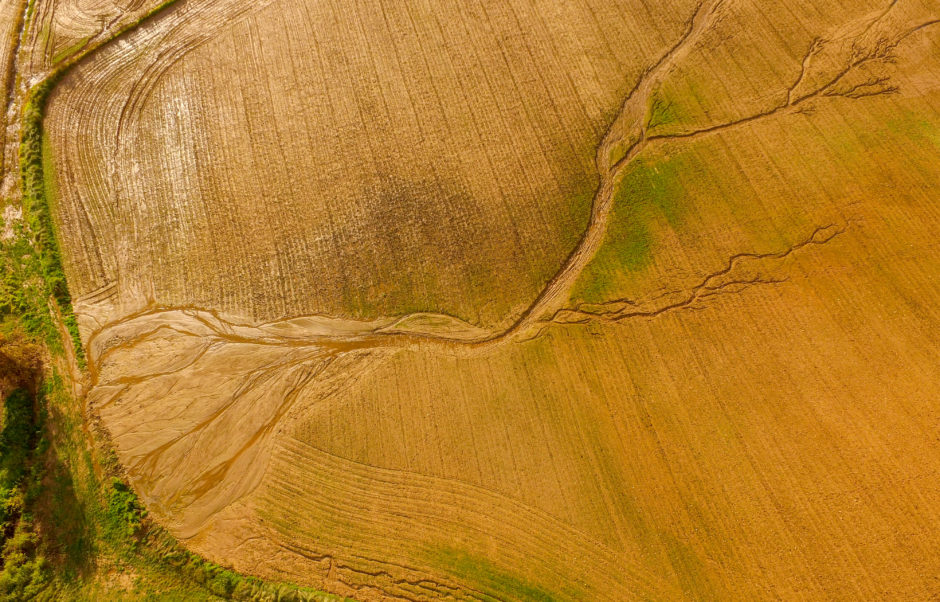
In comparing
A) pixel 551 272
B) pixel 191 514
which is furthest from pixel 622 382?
pixel 191 514

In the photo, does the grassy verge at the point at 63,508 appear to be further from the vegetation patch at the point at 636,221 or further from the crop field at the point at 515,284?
the vegetation patch at the point at 636,221

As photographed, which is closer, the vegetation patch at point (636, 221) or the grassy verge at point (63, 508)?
the grassy verge at point (63, 508)

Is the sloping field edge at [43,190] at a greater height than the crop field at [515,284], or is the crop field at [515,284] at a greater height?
the sloping field edge at [43,190]

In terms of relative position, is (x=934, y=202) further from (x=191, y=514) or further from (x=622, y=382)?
(x=191, y=514)

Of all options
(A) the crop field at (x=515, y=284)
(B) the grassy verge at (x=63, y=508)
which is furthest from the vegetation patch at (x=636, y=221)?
(B) the grassy verge at (x=63, y=508)

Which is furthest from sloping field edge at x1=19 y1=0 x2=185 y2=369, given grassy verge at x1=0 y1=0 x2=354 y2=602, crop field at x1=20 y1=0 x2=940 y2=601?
crop field at x1=20 y1=0 x2=940 y2=601

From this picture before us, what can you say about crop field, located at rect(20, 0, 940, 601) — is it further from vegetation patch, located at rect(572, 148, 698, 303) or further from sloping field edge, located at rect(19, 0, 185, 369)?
sloping field edge, located at rect(19, 0, 185, 369)

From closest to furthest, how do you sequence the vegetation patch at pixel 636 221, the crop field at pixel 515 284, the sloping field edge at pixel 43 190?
1. the crop field at pixel 515 284
2. the sloping field edge at pixel 43 190
3. the vegetation patch at pixel 636 221

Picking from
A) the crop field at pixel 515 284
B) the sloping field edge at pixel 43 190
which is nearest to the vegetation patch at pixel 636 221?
the crop field at pixel 515 284

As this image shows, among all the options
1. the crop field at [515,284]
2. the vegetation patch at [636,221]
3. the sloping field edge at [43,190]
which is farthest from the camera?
the vegetation patch at [636,221]

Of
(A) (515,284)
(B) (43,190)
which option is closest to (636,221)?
(A) (515,284)
